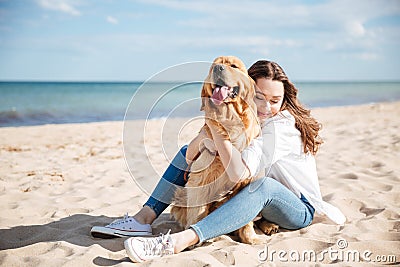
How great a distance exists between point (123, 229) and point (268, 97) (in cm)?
133

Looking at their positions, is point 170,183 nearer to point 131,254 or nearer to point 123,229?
point 123,229

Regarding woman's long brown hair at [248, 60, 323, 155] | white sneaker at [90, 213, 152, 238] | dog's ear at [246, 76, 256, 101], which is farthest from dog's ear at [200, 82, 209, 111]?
white sneaker at [90, 213, 152, 238]

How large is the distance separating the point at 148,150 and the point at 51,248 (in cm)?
425

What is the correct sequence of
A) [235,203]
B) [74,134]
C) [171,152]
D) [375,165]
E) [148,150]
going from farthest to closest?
[74,134]
[148,150]
[171,152]
[375,165]
[235,203]

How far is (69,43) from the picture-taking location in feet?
138

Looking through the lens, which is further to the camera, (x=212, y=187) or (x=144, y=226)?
(x=144, y=226)

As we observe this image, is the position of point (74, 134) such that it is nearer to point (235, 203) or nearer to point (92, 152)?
point (92, 152)

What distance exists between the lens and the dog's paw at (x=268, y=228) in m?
2.84

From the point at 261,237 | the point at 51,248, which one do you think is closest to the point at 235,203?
the point at 261,237

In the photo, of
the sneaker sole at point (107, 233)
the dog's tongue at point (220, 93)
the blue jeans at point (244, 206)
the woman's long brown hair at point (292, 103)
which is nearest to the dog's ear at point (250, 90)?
the dog's tongue at point (220, 93)

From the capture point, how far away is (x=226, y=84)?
224 centimetres

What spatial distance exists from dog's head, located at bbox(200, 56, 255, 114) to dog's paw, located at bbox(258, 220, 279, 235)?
0.98 meters

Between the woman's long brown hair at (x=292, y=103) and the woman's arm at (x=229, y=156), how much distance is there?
602mm

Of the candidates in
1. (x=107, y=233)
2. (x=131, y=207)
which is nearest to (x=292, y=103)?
(x=107, y=233)
